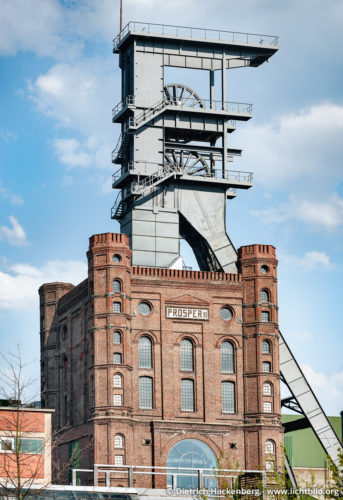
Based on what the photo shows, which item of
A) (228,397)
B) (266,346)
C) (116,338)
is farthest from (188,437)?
(266,346)

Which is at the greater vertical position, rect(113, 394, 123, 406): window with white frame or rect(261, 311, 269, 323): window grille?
rect(261, 311, 269, 323): window grille

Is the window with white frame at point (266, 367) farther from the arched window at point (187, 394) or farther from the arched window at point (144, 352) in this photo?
the arched window at point (144, 352)

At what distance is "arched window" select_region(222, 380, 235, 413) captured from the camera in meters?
81.2

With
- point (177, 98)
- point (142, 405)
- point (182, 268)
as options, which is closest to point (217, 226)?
point (182, 268)

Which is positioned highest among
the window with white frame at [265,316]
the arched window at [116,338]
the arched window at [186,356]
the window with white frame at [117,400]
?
the window with white frame at [265,316]

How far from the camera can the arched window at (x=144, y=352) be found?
264 ft

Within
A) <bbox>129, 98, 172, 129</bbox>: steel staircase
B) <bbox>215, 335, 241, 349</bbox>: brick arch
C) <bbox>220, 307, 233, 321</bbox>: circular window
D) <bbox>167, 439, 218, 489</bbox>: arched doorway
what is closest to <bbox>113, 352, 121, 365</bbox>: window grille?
<bbox>167, 439, 218, 489</bbox>: arched doorway

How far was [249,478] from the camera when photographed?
245 feet

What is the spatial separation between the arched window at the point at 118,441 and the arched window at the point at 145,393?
A: 11.6 feet

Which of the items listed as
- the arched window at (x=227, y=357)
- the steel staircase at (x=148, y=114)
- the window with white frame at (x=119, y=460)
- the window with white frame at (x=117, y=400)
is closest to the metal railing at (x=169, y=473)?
the window with white frame at (x=119, y=460)

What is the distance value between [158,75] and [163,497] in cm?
3361

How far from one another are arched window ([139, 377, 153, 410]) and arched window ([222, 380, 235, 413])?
213 inches

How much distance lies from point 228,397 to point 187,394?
3019 mm

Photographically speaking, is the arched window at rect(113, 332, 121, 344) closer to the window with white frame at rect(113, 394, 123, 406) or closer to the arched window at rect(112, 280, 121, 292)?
the arched window at rect(112, 280, 121, 292)
